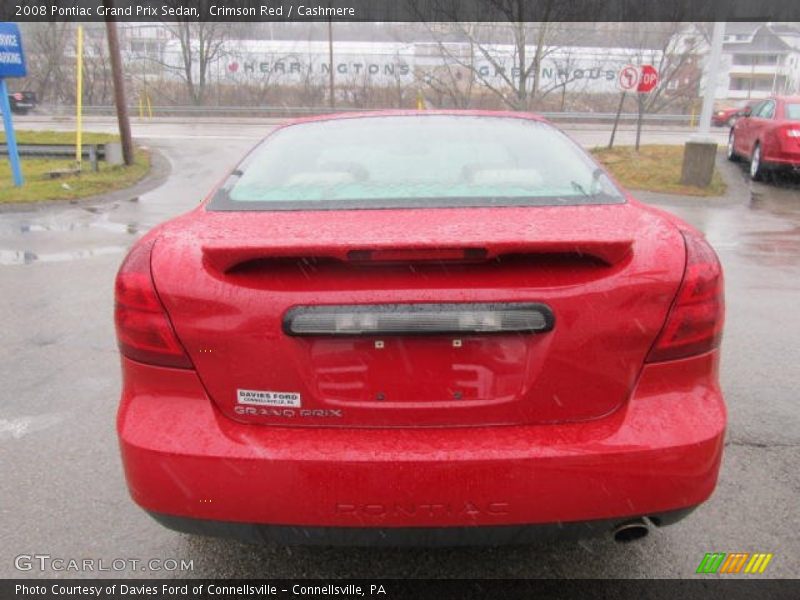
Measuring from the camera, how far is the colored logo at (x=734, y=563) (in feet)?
7.64

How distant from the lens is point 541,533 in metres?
1.82

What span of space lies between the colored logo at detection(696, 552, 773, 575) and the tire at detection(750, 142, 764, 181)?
12.5 meters

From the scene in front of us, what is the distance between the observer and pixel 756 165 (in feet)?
42.9

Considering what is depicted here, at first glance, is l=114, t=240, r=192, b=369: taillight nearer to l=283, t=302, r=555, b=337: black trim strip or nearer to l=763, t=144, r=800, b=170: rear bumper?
l=283, t=302, r=555, b=337: black trim strip

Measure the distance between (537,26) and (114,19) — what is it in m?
22.0

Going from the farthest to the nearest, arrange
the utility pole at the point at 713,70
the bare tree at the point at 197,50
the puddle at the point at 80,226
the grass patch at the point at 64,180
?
the bare tree at the point at 197,50
the utility pole at the point at 713,70
the grass patch at the point at 64,180
the puddle at the point at 80,226

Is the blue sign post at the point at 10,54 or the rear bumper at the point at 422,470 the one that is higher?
the blue sign post at the point at 10,54

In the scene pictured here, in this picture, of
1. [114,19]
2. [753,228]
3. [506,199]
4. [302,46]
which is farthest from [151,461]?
[302,46]

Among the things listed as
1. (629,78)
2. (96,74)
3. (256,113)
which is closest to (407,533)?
(629,78)

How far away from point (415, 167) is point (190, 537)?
1.72m

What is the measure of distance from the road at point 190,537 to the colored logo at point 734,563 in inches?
1.2

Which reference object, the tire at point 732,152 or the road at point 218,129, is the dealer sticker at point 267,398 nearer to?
the tire at point 732,152

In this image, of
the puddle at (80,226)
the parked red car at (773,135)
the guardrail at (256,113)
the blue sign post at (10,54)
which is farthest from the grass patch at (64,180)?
the guardrail at (256,113)

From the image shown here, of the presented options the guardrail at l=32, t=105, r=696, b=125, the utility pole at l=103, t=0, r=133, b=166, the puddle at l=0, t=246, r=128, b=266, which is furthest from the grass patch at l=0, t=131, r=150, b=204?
the guardrail at l=32, t=105, r=696, b=125
